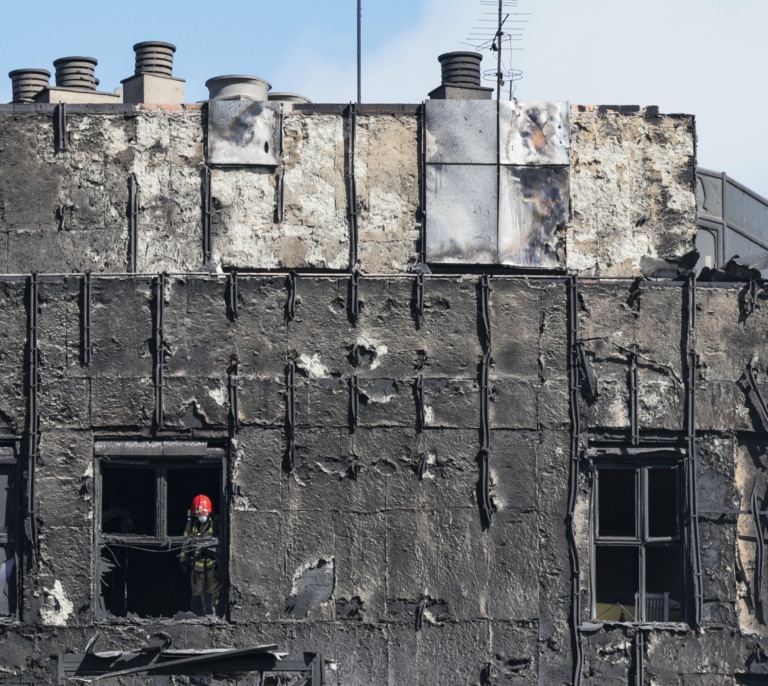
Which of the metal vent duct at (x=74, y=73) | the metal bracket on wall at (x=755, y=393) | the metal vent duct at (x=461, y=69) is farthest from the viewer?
the metal vent duct at (x=74, y=73)

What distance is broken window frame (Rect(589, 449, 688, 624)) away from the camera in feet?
46.1

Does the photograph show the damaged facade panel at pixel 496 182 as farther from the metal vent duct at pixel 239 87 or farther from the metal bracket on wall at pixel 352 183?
the metal vent duct at pixel 239 87

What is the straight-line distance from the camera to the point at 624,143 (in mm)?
15125

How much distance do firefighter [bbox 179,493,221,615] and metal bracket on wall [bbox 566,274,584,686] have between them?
3.14m

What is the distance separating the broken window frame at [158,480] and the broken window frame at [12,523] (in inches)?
27.1

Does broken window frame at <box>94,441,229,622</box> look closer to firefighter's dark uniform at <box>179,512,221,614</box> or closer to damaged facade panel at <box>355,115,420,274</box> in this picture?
firefighter's dark uniform at <box>179,512,221,614</box>

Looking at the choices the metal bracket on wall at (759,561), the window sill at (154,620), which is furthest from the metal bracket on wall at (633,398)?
the window sill at (154,620)

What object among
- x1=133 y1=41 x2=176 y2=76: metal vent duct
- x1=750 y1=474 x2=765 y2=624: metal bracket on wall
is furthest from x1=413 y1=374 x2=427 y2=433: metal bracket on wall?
x1=133 y1=41 x2=176 y2=76: metal vent duct

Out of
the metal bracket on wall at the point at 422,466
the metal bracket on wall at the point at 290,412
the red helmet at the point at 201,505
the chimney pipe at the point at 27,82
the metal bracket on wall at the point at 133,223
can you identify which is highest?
the chimney pipe at the point at 27,82

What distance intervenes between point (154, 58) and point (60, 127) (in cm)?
298

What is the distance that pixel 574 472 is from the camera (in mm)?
13938

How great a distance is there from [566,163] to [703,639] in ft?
15.1

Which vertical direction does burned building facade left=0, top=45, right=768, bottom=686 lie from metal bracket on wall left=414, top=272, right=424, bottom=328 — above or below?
below

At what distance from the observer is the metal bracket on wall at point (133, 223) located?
48.6 ft
